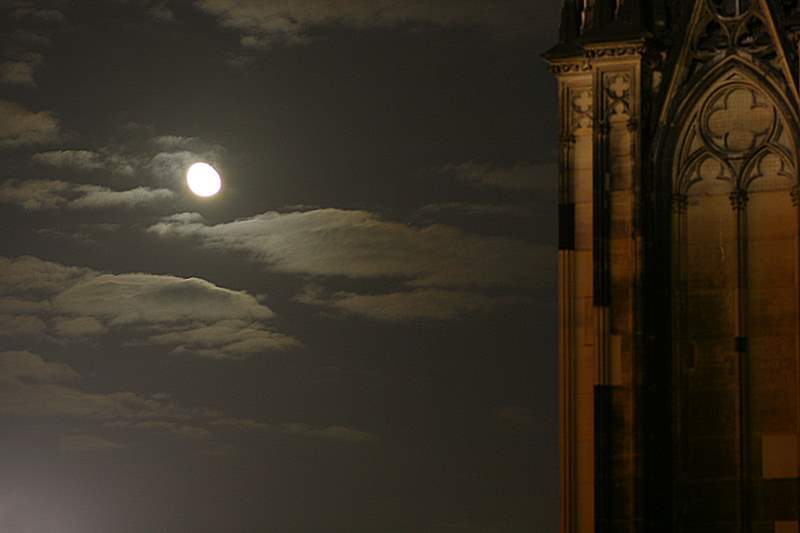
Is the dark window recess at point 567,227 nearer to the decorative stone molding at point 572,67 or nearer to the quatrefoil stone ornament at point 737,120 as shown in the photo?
the decorative stone molding at point 572,67

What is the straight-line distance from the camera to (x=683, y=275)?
83.8 ft

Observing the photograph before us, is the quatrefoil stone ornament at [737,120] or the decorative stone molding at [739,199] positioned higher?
the quatrefoil stone ornament at [737,120]

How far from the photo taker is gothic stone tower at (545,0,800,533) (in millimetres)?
25000

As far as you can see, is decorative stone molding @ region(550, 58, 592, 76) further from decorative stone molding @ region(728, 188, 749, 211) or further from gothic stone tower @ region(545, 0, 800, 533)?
decorative stone molding @ region(728, 188, 749, 211)

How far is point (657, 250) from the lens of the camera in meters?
25.5

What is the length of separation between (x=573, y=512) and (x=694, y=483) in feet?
5.34

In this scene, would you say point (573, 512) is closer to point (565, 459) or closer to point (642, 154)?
point (565, 459)

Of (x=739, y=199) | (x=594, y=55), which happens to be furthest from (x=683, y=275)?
(x=594, y=55)

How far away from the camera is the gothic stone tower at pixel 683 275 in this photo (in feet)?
82.0

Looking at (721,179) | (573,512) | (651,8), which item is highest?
(651,8)

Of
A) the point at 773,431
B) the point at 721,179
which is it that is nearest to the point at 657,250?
the point at 721,179

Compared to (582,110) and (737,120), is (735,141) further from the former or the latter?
(582,110)

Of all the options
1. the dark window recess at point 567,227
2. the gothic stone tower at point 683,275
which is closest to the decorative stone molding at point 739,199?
the gothic stone tower at point 683,275

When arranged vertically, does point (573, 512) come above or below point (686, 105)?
below
